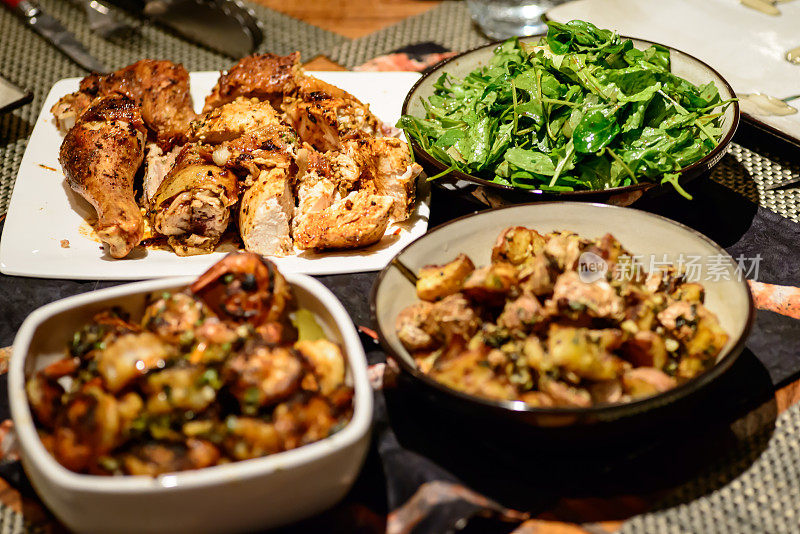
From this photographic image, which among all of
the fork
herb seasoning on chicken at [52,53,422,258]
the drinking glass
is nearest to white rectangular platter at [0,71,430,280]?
herb seasoning on chicken at [52,53,422,258]

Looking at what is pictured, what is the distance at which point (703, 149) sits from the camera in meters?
1.78

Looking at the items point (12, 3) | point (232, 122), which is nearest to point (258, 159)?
point (232, 122)

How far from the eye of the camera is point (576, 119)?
1.81 meters

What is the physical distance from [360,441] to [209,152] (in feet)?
3.73

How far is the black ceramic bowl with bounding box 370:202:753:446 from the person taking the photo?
1.11 metres

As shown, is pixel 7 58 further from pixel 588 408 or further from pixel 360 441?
pixel 588 408

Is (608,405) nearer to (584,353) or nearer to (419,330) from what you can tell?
(584,353)

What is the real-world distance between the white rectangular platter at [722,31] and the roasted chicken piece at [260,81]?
1.03 metres

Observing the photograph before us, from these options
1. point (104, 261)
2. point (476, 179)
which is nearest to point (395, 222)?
point (476, 179)

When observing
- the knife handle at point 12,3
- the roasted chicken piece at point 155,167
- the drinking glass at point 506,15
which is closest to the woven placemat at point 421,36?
the drinking glass at point 506,15

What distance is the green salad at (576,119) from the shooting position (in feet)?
5.76

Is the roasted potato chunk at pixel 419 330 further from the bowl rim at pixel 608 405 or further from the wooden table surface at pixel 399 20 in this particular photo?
the wooden table surface at pixel 399 20

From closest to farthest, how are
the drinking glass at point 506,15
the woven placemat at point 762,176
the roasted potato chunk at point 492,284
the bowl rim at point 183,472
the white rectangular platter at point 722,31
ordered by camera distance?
the bowl rim at point 183,472 < the roasted potato chunk at point 492,284 < the woven placemat at point 762,176 < the white rectangular platter at point 722,31 < the drinking glass at point 506,15

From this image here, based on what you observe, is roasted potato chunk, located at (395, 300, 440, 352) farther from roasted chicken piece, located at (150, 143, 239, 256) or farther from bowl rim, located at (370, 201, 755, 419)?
roasted chicken piece, located at (150, 143, 239, 256)
